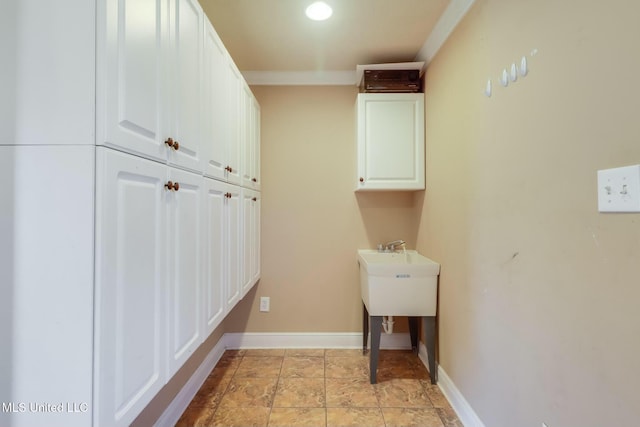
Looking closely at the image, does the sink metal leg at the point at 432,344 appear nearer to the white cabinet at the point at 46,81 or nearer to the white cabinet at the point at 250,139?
the white cabinet at the point at 250,139

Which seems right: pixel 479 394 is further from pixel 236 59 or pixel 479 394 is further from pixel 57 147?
pixel 236 59

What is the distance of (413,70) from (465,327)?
1802 millimetres

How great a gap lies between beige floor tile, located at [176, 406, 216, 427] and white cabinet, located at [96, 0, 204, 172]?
4.58 ft

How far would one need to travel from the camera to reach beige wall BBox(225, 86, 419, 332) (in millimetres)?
2422

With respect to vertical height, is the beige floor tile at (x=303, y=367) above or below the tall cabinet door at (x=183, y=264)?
below

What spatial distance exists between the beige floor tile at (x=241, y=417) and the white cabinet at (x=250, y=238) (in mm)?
670

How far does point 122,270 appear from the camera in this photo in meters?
0.78

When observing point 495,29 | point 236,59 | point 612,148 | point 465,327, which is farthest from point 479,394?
point 236,59

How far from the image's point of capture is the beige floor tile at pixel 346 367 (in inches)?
78.2

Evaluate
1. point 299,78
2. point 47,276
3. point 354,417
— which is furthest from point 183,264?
point 299,78

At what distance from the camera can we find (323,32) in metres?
1.84

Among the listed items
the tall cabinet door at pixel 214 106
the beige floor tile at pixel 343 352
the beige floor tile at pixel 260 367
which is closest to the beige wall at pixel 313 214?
the beige floor tile at pixel 343 352

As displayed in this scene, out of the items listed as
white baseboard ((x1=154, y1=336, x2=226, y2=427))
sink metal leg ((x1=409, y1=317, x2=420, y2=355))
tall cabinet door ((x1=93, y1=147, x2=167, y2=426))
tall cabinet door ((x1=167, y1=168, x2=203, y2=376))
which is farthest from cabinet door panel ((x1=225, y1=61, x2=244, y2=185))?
sink metal leg ((x1=409, y1=317, x2=420, y2=355))

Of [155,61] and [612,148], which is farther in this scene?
[155,61]
